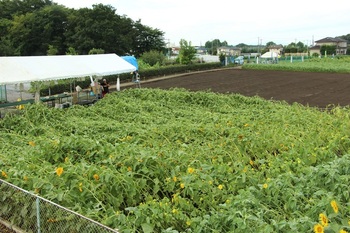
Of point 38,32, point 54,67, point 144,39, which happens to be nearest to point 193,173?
point 54,67

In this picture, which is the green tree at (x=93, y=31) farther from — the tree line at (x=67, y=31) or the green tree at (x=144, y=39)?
the green tree at (x=144, y=39)

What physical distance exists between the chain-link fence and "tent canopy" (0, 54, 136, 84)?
329 inches

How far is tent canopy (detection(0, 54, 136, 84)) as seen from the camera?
1327 centimetres

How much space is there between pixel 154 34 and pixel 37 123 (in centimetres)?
4846

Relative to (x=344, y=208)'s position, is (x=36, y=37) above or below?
above

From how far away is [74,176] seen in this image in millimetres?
4871

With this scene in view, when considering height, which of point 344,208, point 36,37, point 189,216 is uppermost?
point 36,37

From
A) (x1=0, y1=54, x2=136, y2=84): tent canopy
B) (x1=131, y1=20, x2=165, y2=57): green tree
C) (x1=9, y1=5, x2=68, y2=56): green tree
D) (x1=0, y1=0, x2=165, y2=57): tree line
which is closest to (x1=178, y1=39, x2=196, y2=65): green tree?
(x1=0, y1=0, x2=165, y2=57): tree line

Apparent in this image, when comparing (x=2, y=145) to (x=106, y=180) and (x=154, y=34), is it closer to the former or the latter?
(x=106, y=180)

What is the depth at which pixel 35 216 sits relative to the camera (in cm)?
462

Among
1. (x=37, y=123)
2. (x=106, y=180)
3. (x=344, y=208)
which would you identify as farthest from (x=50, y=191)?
(x=37, y=123)

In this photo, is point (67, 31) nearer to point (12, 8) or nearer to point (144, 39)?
point (144, 39)

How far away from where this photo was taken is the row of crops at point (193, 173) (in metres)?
3.80

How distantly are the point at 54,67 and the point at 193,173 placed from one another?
11.9m
